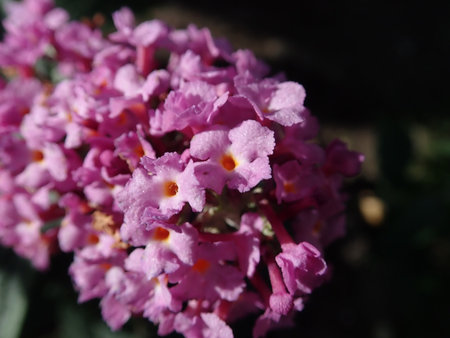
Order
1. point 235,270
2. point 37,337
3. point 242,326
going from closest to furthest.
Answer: point 235,270
point 242,326
point 37,337

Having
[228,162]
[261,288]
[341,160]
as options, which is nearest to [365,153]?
[341,160]

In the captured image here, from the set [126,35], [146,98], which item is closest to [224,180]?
[146,98]

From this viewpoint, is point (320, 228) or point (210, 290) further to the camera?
point (320, 228)

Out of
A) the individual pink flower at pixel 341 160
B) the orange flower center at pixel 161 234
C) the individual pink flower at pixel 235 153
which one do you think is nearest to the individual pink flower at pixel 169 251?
the orange flower center at pixel 161 234

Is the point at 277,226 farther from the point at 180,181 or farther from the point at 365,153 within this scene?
the point at 365,153

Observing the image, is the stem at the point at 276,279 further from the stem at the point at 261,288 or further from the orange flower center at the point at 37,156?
the orange flower center at the point at 37,156

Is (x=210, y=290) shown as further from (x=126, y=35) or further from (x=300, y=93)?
(x=126, y=35)
